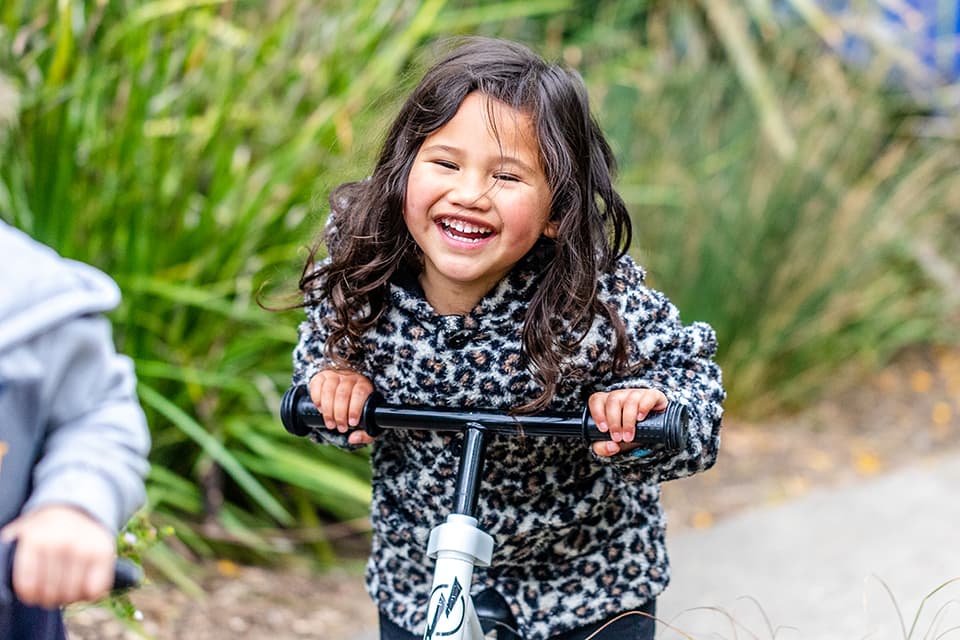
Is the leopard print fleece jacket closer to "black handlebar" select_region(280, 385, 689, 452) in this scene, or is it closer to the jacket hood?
"black handlebar" select_region(280, 385, 689, 452)

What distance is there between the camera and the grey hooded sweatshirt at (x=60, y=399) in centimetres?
154

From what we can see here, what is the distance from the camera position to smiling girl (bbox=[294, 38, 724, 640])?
2.01 m

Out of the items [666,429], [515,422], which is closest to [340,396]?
[515,422]

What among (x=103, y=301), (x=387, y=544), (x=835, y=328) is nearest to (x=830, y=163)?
(x=835, y=328)

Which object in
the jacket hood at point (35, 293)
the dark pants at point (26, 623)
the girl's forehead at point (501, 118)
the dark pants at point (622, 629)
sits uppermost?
the girl's forehead at point (501, 118)

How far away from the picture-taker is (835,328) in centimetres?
587

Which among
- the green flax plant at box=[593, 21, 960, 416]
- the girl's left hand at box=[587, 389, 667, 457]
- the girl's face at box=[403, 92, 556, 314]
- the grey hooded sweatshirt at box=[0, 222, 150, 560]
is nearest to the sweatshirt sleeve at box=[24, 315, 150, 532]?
the grey hooded sweatshirt at box=[0, 222, 150, 560]

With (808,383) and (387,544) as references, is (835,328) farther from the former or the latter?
(387,544)

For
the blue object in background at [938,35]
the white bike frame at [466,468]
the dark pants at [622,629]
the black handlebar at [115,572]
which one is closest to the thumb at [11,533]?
the black handlebar at [115,572]

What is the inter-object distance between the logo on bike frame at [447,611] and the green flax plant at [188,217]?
1.92 m

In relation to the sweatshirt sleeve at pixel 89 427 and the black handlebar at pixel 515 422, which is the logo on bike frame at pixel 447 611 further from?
the sweatshirt sleeve at pixel 89 427

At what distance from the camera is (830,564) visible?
166 inches

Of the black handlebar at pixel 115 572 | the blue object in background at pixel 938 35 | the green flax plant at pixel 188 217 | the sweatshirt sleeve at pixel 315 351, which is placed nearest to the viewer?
the black handlebar at pixel 115 572

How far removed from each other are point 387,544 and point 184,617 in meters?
1.46
